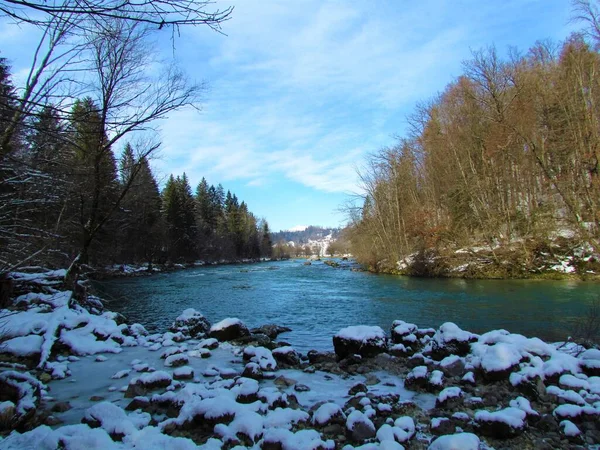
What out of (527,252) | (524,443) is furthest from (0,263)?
(527,252)

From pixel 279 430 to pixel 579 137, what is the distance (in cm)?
2327

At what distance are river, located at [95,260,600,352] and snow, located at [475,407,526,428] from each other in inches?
206

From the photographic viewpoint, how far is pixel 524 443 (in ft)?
13.1

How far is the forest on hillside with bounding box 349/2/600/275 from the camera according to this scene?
1944 centimetres

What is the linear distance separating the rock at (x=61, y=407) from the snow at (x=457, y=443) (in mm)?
4463

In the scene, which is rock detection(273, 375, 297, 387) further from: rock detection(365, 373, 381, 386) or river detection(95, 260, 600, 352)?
river detection(95, 260, 600, 352)

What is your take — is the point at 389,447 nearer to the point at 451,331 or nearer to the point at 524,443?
the point at 524,443

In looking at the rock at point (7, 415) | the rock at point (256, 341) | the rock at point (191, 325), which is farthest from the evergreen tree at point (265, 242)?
the rock at point (7, 415)

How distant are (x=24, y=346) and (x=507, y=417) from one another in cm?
777

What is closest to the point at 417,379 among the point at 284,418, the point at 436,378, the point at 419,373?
the point at 419,373

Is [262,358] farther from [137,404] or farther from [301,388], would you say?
[137,404]

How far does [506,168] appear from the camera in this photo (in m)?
25.1

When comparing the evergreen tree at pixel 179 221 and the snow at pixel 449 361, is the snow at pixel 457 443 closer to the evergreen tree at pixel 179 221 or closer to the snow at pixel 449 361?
the snow at pixel 449 361

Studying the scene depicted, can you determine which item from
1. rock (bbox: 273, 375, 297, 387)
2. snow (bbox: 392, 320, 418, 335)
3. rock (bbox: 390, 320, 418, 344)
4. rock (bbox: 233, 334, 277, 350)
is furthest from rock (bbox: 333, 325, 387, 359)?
rock (bbox: 273, 375, 297, 387)
